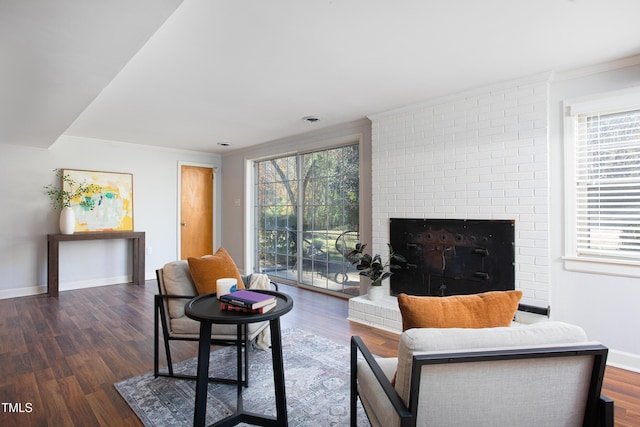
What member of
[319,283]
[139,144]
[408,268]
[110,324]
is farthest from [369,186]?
[139,144]

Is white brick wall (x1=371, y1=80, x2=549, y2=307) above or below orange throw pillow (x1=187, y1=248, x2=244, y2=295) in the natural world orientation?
above

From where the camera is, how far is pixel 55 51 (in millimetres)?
1937

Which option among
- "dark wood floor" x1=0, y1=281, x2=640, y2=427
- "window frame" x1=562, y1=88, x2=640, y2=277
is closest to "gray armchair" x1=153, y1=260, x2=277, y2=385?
"dark wood floor" x1=0, y1=281, x2=640, y2=427

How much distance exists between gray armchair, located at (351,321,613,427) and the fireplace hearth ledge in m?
2.01

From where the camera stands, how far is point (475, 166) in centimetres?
317

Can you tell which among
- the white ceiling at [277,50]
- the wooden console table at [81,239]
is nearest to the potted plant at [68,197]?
the wooden console table at [81,239]

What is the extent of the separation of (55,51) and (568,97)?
12.0ft

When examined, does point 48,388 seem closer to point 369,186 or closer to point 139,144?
point 369,186

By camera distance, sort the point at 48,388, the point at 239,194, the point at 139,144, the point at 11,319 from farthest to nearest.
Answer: the point at 239,194, the point at 139,144, the point at 11,319, the point at 48,388

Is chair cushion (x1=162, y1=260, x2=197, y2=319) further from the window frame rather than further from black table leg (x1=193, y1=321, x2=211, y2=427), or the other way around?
the window frame

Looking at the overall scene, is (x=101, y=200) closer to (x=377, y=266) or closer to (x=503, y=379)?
(x=377, y=266)

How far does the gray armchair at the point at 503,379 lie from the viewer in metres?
1.04

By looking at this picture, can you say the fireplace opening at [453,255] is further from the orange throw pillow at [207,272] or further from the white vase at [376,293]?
the orange throw pillow at [207,272]

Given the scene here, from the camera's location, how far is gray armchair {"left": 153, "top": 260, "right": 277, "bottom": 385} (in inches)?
87.9
